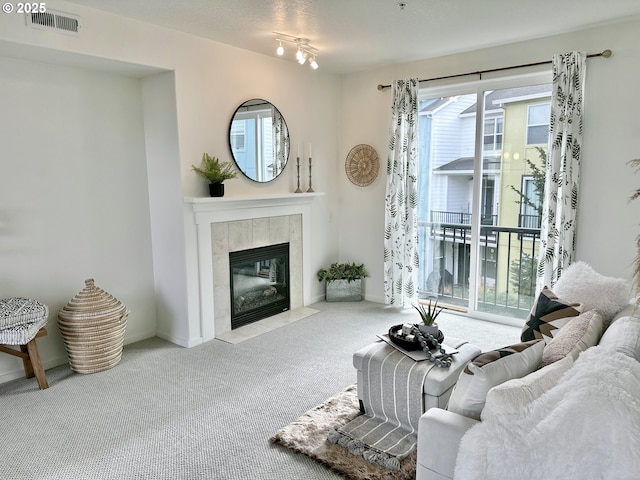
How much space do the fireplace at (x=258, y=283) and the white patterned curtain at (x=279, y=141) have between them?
33.3 inches

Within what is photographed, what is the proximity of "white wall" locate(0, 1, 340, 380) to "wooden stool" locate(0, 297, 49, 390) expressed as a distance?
25cm

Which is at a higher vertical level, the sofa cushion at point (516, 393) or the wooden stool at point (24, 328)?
the sofa cushion at point (516, 393)

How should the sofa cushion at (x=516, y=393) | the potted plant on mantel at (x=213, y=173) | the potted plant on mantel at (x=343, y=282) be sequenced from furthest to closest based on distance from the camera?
A: 1. the potted plant on mantel at (x=343, y=282)
2. the potted plant on mantel at (x=213, y=173)
3. the sofa cushion at (x=516, y=393)

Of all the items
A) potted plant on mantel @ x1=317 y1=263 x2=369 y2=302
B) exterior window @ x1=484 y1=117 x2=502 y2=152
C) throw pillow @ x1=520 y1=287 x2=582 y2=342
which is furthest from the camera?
potted plant on mantel @ x1=317 y1=263 x2=369 y2=302

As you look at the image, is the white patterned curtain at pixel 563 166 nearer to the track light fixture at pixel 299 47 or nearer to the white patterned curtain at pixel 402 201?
the white patterned curtain at pixel 402 201

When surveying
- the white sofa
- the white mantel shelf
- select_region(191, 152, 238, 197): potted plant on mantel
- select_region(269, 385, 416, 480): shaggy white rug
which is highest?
select_region(191, 152, 238, 197): potted plant on mantel

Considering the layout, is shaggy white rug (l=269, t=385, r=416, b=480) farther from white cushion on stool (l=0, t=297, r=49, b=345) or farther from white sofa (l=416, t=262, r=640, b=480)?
white cushion on stool (l=0, t=297, r=49, b=345)

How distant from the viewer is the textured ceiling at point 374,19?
3105 millimetres

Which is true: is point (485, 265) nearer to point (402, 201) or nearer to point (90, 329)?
point (402, 201)

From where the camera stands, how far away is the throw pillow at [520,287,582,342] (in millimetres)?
2422

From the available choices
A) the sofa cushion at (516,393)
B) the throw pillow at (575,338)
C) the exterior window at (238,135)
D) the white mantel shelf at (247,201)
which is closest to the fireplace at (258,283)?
the white mantel shelf at (247,201)

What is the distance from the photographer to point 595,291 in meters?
2.59

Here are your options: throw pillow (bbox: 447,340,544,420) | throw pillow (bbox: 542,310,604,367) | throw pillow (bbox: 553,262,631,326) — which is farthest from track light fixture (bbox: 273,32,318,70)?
throw pillow (bbox: 447,340,544,420)

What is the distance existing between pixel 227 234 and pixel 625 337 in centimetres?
321
